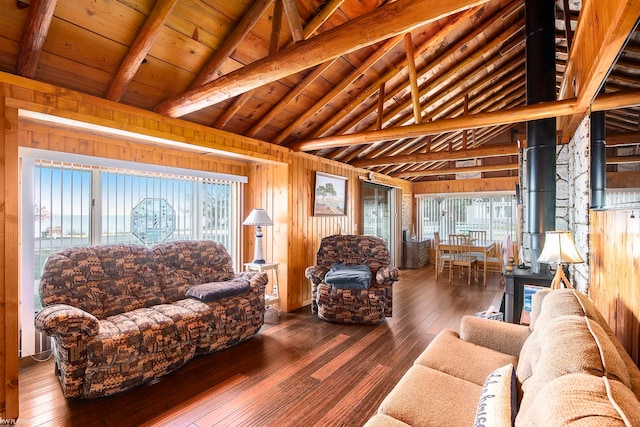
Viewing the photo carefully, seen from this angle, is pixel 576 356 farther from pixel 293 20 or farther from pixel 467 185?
pixel 467 185

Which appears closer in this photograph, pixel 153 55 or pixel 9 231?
pixel 9 231

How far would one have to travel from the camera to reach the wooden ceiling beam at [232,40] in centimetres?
238

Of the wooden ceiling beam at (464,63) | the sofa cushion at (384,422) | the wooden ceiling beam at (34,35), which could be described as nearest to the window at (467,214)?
the wooden ceiling beam at (464,63)

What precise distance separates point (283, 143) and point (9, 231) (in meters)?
3.14

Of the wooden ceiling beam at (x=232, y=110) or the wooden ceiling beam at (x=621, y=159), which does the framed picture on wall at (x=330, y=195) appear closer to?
the wooden ceiling beam at (x=232, y=110)

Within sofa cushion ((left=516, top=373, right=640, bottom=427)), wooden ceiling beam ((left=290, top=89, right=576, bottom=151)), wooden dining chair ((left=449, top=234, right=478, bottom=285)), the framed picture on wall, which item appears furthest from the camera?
wooden dining chair ((left=449, top=234, right=478, bottom=285))

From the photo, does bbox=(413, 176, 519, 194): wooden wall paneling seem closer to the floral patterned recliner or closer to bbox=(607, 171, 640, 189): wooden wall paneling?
the floral patterned recliner

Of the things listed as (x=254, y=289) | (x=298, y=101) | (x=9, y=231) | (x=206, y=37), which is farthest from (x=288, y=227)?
(x=9, y=231)

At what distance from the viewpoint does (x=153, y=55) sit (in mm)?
2486

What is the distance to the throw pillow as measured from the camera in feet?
3.30

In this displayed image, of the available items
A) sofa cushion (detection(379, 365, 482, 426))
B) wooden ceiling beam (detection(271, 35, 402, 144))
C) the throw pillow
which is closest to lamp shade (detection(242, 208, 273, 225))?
wooden ceiling beam (detection(271, 35, 402, 144))

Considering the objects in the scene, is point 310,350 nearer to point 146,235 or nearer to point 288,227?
point 288,227

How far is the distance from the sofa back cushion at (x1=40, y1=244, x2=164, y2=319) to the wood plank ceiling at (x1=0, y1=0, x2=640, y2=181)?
1.43m

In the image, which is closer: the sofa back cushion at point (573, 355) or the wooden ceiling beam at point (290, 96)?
the sofa back cushion at point (573, 355)
